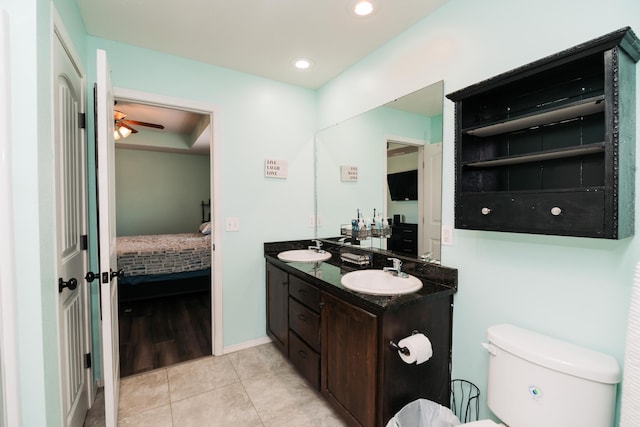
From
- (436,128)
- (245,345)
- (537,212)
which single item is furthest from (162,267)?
(537,212)

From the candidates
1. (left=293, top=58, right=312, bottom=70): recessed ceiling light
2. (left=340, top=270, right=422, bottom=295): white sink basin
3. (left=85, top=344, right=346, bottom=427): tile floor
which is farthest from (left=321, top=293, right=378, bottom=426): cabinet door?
(left=293, top=58, right=312, bottom=70): recessed ceiling light

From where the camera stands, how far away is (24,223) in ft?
3.35

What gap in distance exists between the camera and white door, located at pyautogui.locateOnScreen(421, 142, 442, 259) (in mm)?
1713

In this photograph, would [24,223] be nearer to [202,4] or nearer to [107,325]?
[107,325]

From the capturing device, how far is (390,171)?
2.10 meters

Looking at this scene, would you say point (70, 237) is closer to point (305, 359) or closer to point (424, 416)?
point (305, 359)

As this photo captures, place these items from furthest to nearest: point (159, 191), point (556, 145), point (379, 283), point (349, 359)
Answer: point (159, 191) → point (379, 283) → point (349, 359) → point (556, 145)

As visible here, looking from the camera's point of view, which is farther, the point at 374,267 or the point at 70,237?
the point at 374,267

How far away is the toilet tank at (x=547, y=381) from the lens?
98cm

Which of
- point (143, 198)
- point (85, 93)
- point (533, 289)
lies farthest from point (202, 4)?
point (143, 198)

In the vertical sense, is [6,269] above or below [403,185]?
below

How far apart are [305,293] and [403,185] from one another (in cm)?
100

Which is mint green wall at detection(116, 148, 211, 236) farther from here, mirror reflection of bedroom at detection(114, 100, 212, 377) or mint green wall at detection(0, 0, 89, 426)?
mint green wall at detection(0, 0, 89, 426)

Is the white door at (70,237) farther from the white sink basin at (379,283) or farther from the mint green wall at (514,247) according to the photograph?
the mint green wall at (514,247)
